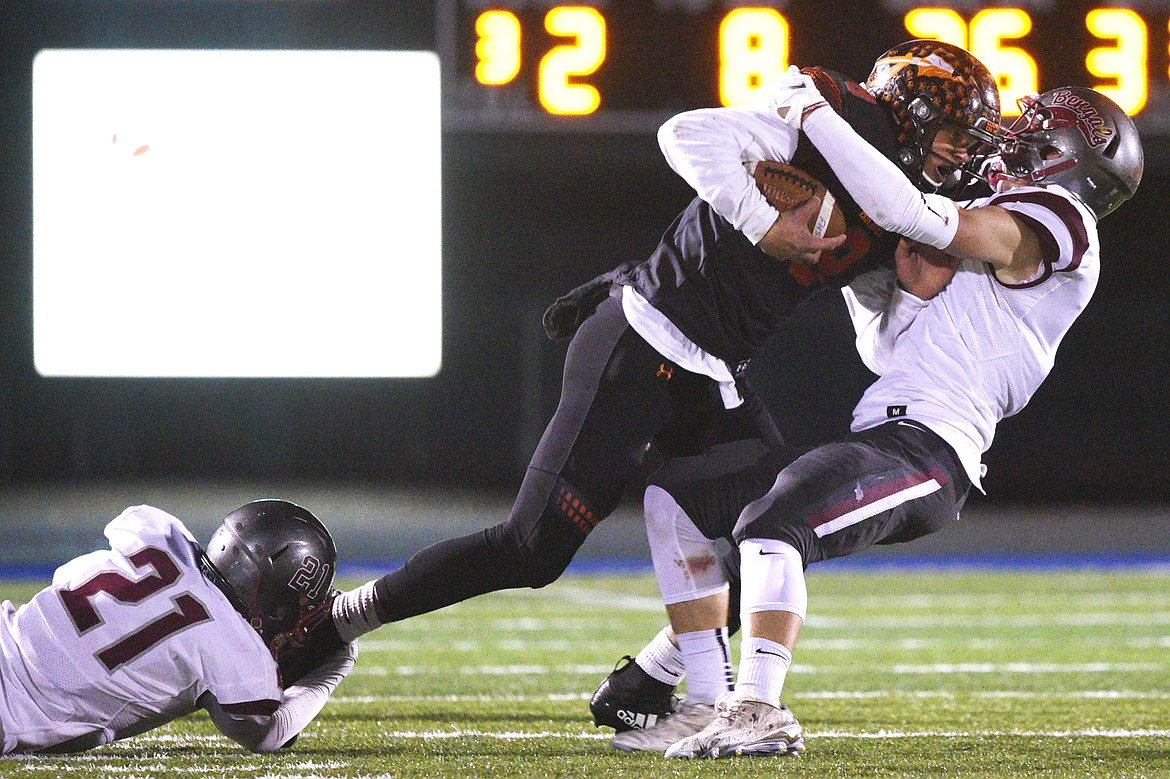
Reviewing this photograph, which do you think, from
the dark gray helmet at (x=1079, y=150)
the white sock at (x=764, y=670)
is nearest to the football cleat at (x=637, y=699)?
the white sock at (x=764, y=670)

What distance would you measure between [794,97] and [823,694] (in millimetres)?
1633

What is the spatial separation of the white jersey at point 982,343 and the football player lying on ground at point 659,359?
15 cm

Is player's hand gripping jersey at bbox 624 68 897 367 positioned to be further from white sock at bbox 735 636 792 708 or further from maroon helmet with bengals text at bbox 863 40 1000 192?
white sock at bbox 735 636 792 708

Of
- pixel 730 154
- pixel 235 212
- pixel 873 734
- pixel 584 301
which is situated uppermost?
pixel 235 212

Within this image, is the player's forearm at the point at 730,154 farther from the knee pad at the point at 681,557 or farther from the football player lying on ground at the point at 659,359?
the knee pad at the point at 681,557

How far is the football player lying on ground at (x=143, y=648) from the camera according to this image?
2.29 metres

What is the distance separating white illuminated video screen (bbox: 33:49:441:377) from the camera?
873cm

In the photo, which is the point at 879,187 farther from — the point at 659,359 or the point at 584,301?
the point at 584,301

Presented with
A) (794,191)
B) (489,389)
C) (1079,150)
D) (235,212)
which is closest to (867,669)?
(1079,150)

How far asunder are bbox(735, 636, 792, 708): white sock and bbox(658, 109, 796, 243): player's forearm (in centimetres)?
64

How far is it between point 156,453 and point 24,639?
881 cm

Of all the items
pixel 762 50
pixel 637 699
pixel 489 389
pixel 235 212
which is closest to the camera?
pixel 637 699

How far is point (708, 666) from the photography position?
105 inches

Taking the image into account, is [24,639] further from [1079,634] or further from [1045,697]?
[1079,634]
